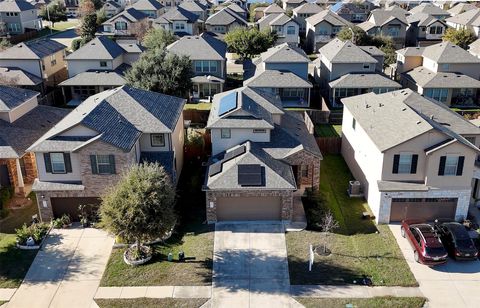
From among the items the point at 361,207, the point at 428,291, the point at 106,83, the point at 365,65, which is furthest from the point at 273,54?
the point at 428,291

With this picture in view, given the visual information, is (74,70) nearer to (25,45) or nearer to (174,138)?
(25,45)

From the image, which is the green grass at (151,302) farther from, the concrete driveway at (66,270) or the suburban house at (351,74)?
the suburban house at (351,74)

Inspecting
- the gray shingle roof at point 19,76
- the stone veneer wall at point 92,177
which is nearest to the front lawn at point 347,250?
the stone veneer wall at point 92,177

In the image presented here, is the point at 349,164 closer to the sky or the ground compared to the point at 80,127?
closer to the ground

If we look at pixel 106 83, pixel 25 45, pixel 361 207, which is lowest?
pixel 361 207

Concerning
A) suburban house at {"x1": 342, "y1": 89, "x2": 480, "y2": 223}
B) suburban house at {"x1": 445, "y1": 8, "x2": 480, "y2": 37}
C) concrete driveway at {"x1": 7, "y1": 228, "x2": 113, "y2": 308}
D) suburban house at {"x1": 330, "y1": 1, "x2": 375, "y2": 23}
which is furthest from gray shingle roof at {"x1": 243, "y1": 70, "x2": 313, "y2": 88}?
suburban house at {"x1": 330, "y1": 1, "x2": 375, "y2": 23}

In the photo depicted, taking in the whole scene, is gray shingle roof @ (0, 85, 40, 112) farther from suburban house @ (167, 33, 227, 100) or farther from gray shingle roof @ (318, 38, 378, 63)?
gray shingle roof @ (318, 38, 378, 63)
